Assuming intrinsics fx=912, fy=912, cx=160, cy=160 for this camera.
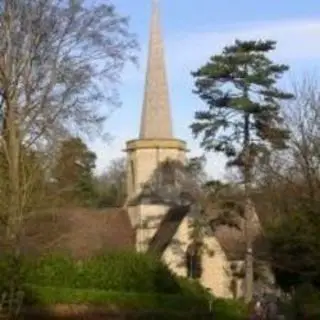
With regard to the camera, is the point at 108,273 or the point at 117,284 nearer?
the point at 117,284

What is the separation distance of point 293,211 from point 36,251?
41.7 feet

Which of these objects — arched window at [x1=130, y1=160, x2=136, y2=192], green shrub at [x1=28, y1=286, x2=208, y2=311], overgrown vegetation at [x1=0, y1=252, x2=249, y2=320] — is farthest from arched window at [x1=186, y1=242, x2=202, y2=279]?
green shrub at [x1=28, y1=286, x2=208, y2=311]

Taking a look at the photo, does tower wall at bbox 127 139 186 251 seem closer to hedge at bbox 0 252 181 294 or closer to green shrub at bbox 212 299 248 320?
green shrub at bbox 212 299 248 320

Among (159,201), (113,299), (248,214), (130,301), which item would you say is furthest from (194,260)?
(113,299)

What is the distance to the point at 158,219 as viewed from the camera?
215 ft

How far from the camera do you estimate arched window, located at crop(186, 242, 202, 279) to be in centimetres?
6053

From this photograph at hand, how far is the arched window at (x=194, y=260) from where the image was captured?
6053cm

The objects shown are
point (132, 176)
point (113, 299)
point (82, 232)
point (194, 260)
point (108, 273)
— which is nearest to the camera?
point (113, 299)

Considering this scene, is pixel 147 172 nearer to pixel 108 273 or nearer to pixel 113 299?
pixel 108 273

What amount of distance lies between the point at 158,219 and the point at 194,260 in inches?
221

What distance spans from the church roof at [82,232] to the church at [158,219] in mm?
73

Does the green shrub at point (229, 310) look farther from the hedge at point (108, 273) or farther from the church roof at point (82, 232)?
the church roof at point (82, 232)

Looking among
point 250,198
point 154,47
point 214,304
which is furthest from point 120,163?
point 214,304

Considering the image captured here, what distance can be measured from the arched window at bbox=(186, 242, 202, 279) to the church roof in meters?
3.92
